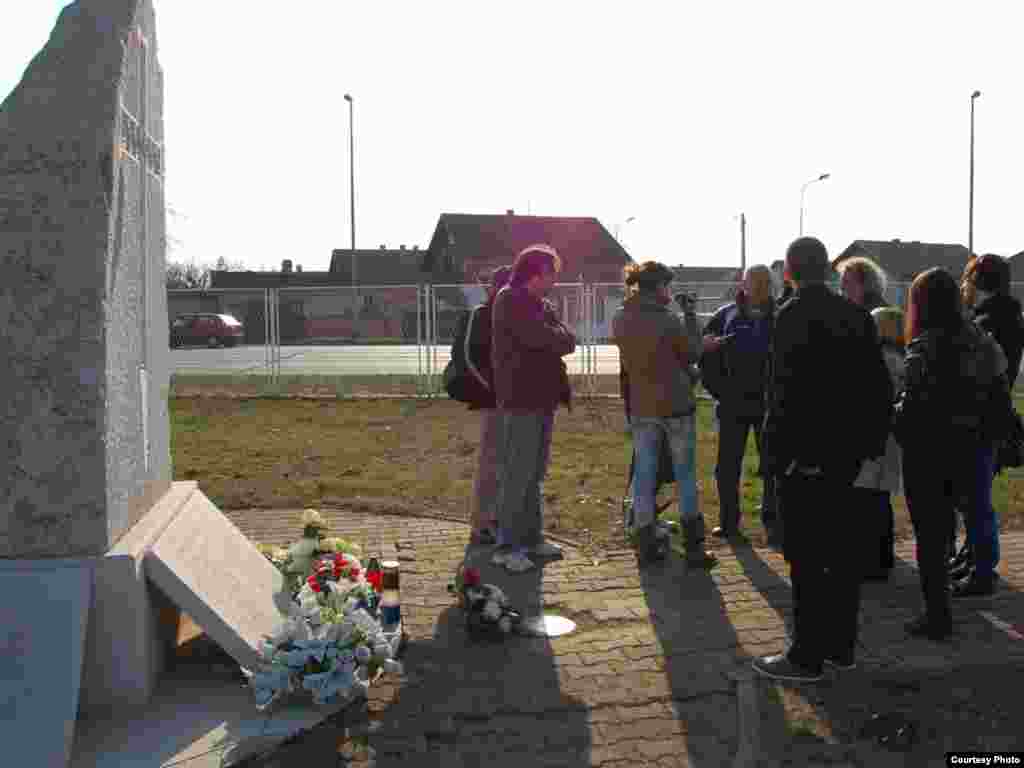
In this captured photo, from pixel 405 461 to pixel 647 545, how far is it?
4316 mm

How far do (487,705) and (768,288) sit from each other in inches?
134

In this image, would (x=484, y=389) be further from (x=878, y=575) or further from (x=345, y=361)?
(x=345, y=361)

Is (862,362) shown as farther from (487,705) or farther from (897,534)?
(897,534)

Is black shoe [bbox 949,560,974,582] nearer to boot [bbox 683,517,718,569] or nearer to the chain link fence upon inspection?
boot [bbox 683,517,718,569]

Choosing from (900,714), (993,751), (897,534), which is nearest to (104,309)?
(900,714)

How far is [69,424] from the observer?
3.45 metres

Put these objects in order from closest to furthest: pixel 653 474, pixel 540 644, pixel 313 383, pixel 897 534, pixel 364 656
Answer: pixel 364 656, pixel 540 644, pixel 653 474, pixel 897 534, pixel 313 383

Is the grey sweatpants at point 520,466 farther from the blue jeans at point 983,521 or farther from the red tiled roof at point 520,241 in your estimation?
the red tiled roof at point 520,241

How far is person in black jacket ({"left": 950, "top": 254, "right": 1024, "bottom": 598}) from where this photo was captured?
16.0ft

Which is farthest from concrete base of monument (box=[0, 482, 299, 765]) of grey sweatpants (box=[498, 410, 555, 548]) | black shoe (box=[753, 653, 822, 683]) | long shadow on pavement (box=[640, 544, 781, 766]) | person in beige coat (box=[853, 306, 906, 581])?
person in beige coat (box=[853, 306, 906, 581])

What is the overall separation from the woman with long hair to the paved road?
36.9 ft

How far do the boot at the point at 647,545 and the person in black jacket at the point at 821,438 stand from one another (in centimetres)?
175

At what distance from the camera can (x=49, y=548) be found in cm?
348

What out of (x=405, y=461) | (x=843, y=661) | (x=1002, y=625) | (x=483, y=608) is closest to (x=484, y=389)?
(x=483, y=608)
